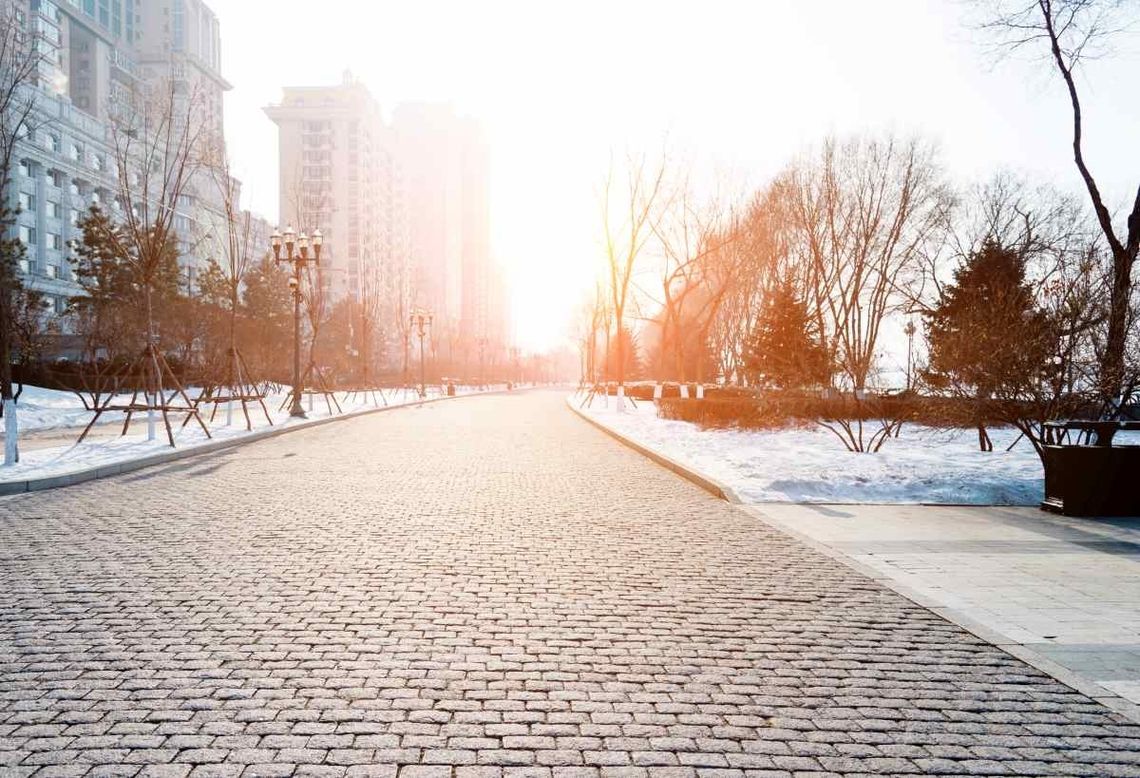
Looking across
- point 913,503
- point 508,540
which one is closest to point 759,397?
point 913,503

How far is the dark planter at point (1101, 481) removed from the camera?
353 inches

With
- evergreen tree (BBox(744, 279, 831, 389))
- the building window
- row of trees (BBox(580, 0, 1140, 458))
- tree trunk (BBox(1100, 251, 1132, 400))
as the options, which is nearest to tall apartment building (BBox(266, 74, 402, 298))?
the building window

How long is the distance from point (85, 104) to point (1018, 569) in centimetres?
11135

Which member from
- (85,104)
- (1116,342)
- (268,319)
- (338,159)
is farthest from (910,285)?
(338,159)

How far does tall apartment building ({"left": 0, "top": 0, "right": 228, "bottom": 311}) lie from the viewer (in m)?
61.9

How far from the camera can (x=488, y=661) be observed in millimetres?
4008

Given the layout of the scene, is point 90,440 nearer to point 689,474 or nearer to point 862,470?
point 689,474

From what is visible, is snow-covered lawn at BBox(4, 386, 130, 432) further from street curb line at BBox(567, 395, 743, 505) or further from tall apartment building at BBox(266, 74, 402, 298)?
tall apartment building at BBox(266, 74, 402, 298)

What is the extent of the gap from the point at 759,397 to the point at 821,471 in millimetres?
8150

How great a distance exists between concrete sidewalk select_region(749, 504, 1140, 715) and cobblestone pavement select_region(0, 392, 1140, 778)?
329 mm

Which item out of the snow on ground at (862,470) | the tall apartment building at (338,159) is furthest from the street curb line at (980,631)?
the tall apartment building at (338,159)

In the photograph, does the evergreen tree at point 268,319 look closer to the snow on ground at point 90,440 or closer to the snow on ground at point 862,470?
the snow on ground at point 90,440

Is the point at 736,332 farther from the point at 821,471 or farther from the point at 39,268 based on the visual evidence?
the point at 39,268

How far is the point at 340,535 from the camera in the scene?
7.25 meters
